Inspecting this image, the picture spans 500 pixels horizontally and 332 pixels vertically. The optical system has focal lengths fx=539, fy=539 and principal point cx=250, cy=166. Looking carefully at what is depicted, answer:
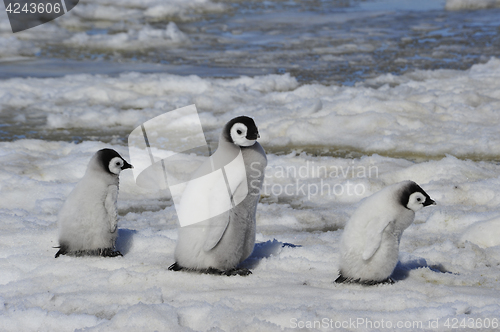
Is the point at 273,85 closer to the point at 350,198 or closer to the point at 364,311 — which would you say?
the point at 350,198

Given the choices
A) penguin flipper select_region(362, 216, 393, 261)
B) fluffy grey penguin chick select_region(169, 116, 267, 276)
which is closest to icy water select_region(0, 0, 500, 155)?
fluffy grey penguin chick select_region(169, 116, 267, 276)

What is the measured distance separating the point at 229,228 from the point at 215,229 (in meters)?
0.09

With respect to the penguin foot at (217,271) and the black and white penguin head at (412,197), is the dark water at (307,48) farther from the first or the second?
the penguin foot at (217,271)

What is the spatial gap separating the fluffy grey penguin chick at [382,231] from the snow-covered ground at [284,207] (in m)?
0.10

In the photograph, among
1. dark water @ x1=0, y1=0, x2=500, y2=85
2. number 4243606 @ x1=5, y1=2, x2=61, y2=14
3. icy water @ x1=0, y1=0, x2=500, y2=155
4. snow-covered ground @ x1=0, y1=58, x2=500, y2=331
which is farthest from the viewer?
number 4243606 @ x1=5, y1=2, x2=61, y2=14

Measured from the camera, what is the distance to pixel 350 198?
4.18m

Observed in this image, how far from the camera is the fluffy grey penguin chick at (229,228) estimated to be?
247cm

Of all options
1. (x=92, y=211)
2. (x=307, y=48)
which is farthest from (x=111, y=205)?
(x=307, y=48)

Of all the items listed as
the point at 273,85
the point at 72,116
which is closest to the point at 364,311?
the point at 72,116

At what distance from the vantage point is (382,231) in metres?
2.39

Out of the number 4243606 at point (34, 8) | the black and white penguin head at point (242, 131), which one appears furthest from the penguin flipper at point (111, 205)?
the number 4243606 at point (34, 8)

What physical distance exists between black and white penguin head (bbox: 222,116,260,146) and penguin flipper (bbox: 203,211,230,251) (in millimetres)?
340

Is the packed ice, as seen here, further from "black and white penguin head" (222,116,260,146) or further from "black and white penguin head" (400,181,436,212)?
"black and white penguin head" (222,116,260,146)

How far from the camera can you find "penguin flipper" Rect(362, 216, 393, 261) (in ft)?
7.73
